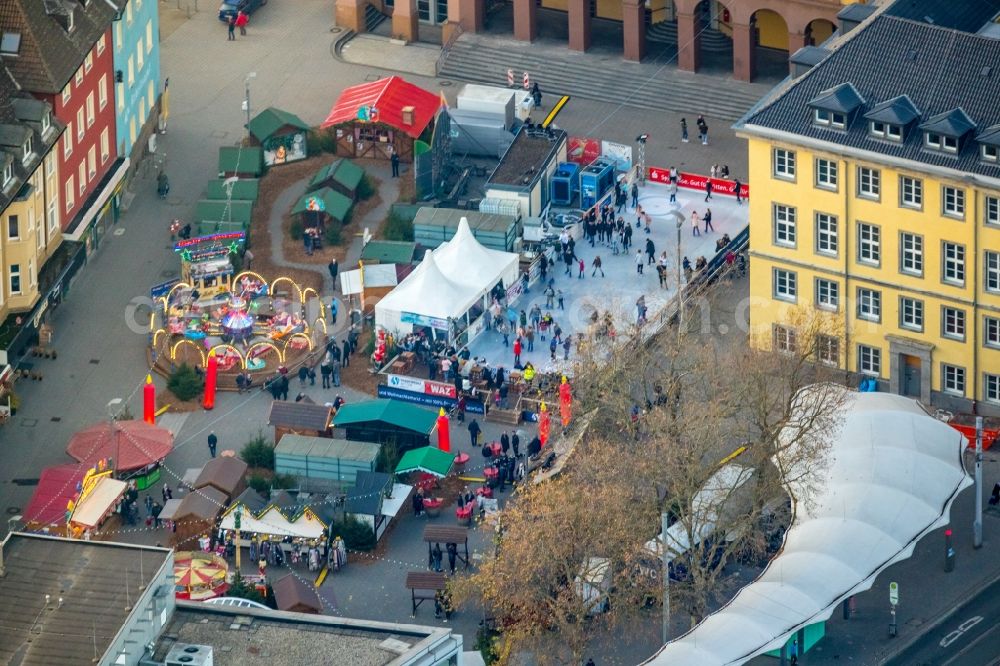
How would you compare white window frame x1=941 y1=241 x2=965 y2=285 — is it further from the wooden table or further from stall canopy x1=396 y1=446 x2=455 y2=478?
the wooden table

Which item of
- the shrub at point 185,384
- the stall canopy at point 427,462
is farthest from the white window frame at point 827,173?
the shrub at point 185,384

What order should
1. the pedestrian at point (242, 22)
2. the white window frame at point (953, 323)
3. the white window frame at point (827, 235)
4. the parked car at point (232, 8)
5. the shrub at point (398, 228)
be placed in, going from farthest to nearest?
1. the parked car at point (232, 8)
2. the pedestrian at point (242, 22)
3. the shrub at point (398, 228)
4. the white window frame at point (827, 235)
5. the white window frame at point (953, 323)

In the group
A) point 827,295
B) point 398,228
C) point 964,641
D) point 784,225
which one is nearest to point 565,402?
point 784,225

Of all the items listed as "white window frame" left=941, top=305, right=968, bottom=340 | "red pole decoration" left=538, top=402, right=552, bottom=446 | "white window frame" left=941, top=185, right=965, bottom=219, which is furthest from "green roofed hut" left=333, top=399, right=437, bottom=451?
"white window frame" left=941, top=185, right=965, bottom=219

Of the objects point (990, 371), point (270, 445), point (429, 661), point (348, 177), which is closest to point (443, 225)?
point (348, 177)

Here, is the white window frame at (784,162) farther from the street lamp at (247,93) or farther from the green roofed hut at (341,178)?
the street lamp at (247,93)

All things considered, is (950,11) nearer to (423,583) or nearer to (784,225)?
(784,225)

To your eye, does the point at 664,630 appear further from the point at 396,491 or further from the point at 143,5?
the point at 143,5
